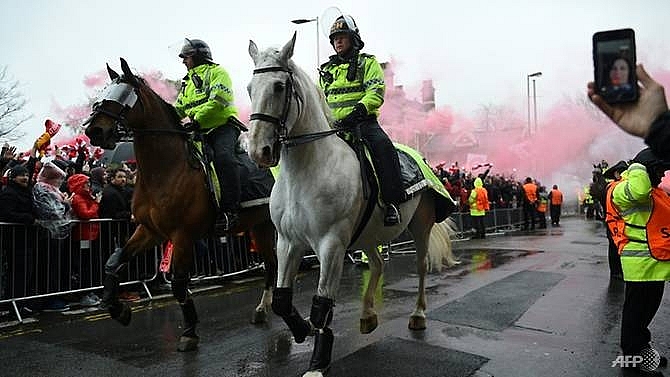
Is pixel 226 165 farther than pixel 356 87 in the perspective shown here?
Yes

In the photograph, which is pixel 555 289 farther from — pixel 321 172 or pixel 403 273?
pixel 321 172

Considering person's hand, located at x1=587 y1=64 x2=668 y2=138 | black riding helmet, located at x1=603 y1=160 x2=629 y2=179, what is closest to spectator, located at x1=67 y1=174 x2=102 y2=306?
black riding helmet, located at x1=603 y1=160 x2=629 y2=179

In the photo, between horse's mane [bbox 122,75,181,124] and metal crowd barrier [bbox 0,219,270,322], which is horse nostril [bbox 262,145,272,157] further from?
metal crowd barrier [bbox 0,219,270,322]

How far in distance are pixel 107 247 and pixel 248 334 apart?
12.3ft

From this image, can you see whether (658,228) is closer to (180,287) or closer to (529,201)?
(180,287)

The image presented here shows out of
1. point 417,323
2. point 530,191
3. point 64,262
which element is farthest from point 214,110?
point 530,191

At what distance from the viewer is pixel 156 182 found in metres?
5.50

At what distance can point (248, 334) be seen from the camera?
5742 mm

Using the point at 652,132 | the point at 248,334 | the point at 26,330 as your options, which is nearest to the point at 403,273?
the point at 248,334

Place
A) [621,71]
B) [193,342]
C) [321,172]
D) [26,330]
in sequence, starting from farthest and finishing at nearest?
[26,330], [193,342], [321,172], [621,71]

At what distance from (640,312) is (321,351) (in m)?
2.69

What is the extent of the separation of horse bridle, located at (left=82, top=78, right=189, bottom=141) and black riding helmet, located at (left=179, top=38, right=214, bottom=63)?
862mm

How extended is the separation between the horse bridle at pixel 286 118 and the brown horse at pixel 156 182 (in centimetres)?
194

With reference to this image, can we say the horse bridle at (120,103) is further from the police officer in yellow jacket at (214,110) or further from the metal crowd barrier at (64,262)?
the metal crowd barrier at (64,262)
